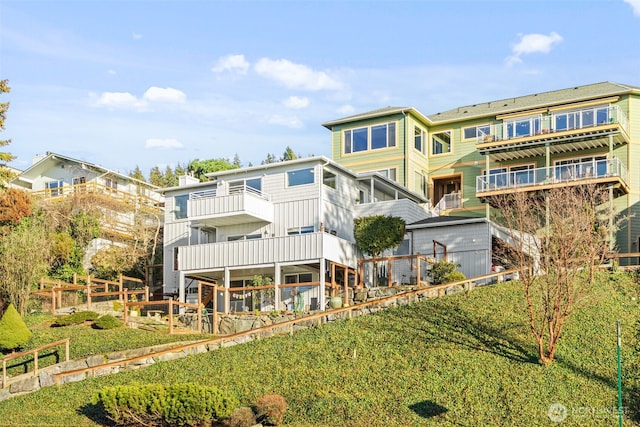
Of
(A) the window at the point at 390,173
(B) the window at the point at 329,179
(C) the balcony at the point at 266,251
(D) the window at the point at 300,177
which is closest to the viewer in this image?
(C) the balcony at the point at 266,251

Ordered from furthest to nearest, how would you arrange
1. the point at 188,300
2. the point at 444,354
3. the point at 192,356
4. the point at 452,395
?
the point at 188,300 < the point at 192,356 < the point at 444,354 < the point at 452,395

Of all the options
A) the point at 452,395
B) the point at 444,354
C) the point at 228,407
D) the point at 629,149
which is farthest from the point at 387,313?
the point at 629,149

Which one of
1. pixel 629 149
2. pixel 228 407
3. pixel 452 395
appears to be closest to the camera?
pixel 228 407

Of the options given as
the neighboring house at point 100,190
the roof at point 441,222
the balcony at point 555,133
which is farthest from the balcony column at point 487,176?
the neighboring house at point 100,190

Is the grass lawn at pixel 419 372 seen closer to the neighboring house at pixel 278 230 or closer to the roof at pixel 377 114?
the neighboring house at pixel 278 230

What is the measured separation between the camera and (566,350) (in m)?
24.5

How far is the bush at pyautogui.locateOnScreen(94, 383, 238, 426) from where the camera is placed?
20.1 m

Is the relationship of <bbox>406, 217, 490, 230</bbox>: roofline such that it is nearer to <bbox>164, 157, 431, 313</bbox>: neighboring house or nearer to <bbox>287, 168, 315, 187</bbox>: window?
<bbox>164, 157, 431, 313</bbox>: neighboring house

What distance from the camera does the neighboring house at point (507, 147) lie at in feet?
135

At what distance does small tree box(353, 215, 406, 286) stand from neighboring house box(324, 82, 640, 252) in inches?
267

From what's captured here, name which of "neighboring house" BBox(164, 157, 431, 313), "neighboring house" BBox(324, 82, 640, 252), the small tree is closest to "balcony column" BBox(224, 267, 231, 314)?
"neighboring house" BBox(164, 157, 431, 313)

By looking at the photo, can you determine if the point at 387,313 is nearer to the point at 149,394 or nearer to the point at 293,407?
the point at 293,407

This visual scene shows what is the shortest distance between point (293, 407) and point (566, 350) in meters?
7.89

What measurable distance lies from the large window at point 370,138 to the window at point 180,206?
10.1 m
